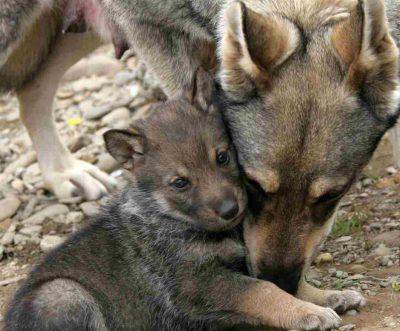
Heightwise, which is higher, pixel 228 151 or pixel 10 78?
pixel 228 151

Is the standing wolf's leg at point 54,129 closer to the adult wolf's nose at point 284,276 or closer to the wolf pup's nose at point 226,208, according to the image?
the adult wolf's nose at point 284,276

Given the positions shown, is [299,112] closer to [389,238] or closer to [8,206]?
[389,238]

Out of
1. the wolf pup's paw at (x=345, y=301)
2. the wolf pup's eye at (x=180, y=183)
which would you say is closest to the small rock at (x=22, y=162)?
the wolf pup's eye at (x=180, y=183)

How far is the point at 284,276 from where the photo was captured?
5.04 m

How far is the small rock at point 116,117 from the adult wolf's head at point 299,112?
3.77 m

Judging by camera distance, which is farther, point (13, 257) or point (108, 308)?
point (13, 257)

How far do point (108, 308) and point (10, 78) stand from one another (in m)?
2.97

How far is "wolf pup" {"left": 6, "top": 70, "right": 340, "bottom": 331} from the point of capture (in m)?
4.89

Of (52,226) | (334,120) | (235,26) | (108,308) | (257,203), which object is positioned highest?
(235,26)

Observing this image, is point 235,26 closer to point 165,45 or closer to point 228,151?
point 228,151

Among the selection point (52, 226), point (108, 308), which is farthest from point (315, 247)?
point (52, 226)

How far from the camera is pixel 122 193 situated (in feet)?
18.2

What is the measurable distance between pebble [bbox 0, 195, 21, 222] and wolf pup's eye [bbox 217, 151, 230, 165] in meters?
3.15

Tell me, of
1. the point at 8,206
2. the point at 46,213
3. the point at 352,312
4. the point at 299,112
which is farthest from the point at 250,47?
the point at 8,206
